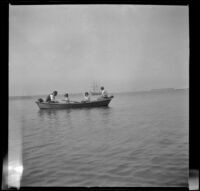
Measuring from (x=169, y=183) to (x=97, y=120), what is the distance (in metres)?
6.22

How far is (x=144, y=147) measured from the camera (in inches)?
178

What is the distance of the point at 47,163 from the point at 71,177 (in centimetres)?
98
